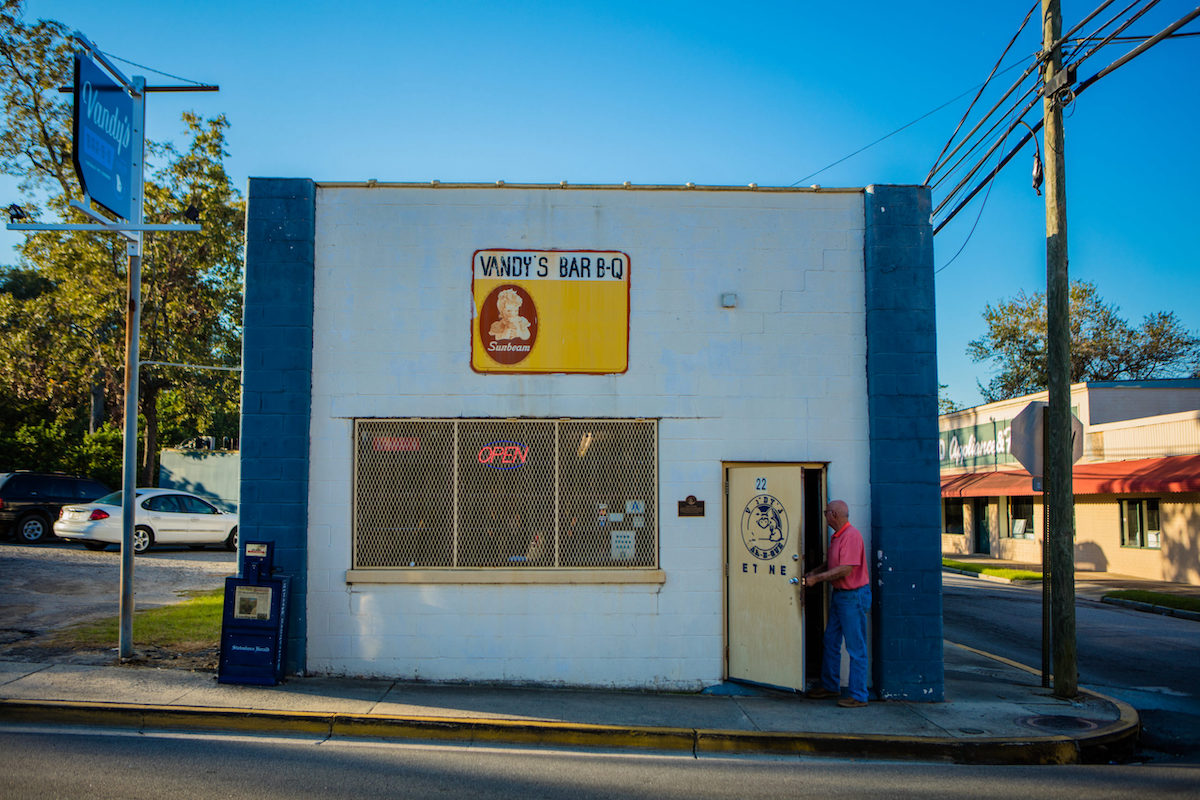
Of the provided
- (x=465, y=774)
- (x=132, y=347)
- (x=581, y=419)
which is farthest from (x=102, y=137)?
(x=465, y=774)

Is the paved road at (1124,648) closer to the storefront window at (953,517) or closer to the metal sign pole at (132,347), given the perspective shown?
the metal sign pole at (132,347)

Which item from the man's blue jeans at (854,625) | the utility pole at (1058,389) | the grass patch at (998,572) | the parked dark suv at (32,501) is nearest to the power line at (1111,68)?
the utility pole at (1058,389)

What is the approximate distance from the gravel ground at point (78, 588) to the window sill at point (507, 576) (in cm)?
194

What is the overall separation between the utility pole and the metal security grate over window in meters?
4.04

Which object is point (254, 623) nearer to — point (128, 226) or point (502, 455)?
point (502, 455)

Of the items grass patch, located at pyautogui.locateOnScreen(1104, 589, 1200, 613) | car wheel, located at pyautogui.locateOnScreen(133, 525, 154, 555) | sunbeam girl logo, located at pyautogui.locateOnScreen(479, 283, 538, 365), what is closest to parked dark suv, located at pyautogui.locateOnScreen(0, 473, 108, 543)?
car wheel, located at pyautogui.locateOnScreen(133, 525, 154, 555)

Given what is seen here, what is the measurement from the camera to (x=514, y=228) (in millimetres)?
9102

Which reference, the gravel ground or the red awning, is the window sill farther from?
the red awning

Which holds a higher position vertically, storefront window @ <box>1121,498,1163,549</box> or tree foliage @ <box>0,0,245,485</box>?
tree foliage @ <box>0,0,245,485</box>

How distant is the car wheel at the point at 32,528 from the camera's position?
20.5 metres

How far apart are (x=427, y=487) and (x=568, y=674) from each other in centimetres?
235

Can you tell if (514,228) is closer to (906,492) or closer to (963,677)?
(906,492)

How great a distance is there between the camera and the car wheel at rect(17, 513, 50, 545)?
20453 mm

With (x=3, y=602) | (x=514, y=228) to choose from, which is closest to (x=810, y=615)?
(x=514, y=228)
